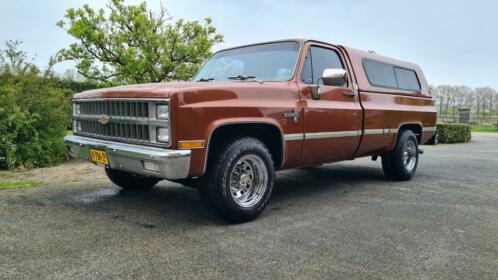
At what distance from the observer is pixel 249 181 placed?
4.09 m

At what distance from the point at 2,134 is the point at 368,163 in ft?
22.9

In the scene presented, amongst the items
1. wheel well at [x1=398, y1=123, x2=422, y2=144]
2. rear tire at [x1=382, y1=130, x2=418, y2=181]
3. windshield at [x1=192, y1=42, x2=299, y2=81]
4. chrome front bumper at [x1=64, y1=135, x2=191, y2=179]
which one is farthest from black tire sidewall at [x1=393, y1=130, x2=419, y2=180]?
chrome front bumper at [x1=64, y1=135, x2=191, y2=179]

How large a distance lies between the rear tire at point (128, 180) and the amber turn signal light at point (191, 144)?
1.83 metres

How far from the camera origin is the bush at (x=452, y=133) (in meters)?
16.7

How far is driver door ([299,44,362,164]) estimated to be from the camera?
4.59 meters

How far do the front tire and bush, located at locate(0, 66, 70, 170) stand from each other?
176 inches

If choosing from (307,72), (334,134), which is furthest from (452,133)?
(307,72)

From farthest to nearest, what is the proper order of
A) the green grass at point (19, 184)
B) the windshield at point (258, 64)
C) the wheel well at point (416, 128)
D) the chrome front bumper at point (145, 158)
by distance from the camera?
the wheel well at point (416, 128) → the green grass at point (19, 184) → the windshield at point (258, 64) → the chrome front bumper at point (145, 158)

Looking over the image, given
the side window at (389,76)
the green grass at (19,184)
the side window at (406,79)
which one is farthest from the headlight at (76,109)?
the side window at (406,79)

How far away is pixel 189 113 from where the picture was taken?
3432 millimetres

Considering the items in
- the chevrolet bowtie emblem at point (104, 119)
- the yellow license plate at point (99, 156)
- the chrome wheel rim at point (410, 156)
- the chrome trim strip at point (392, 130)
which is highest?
the chevrolet bowtie emblem at point (104, 119)

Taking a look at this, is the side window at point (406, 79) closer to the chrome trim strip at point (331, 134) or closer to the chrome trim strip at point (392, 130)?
the chrome trim strip at point (392, 130)

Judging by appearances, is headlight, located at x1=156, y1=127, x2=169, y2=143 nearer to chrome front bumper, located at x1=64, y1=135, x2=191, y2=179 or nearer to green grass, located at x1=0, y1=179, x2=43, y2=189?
chrome front bumper, located at x1=64, y1=135, x2=191, y2=179

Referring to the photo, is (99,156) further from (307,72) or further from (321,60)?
(321,60)
